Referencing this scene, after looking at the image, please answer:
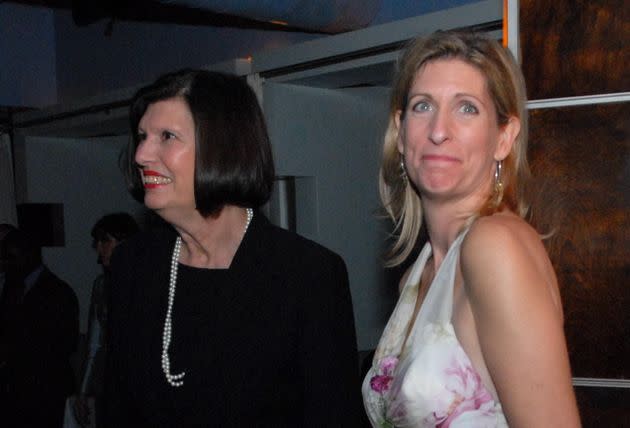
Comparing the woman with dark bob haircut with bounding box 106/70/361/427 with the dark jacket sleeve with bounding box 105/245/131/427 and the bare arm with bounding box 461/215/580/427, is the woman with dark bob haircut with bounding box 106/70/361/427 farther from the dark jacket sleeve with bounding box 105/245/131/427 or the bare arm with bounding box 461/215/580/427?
the bare arm with bounding box 461/215/580/427

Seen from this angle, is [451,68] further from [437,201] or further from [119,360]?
[119,360]

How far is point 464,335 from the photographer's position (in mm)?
1413

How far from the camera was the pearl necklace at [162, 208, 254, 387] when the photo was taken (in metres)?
1.97

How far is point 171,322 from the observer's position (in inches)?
80.6

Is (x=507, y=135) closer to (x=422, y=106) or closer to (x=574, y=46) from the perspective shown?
(x=422, y=106)

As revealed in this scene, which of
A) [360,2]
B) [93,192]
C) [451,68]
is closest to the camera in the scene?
[451,68]

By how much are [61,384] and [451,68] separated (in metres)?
3.85

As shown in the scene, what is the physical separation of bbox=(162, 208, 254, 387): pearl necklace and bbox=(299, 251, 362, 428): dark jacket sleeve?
0.25m

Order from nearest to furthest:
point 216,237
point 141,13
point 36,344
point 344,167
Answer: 1. point 216,237
2. point 36,344
3. point 344,167
4. point 141,13

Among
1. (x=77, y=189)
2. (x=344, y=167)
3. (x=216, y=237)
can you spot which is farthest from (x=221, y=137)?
(x=77, y=189)

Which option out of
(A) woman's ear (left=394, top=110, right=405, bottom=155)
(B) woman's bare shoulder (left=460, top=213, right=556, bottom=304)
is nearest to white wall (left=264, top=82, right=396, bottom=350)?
(A) woman's ear (left=394, top=110, right=405, bottom=155)

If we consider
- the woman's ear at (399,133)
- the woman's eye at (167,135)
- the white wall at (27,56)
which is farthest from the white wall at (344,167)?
the white wall at (27,56)

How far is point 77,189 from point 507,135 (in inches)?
238

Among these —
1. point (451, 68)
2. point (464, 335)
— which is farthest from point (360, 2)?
point (464, 335)
